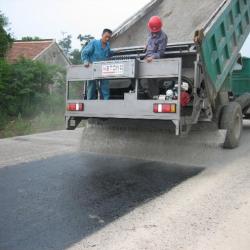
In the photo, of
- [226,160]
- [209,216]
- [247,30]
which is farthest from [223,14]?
[209,216]

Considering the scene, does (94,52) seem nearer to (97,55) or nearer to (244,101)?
(97,55)

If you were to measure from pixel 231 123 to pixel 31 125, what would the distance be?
769 centimetres

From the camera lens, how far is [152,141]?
7855 millimetres

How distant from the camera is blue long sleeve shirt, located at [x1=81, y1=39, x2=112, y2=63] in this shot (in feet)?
24.2

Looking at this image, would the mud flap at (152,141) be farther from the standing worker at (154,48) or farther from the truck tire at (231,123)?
the standing worker at (154,48)

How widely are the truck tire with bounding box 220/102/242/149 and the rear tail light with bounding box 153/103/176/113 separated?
5.97 ft

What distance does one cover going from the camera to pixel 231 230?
13.5ft

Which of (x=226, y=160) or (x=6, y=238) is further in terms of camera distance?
(x=226, y=160)

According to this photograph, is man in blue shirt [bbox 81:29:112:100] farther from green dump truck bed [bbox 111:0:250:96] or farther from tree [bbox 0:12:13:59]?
tree [bbox 0:12:13:59]

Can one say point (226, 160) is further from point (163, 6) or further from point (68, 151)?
point (163, 6)

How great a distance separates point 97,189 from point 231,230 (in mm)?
2049

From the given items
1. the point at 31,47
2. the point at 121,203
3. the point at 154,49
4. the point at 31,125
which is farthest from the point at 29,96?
the point at 31,47

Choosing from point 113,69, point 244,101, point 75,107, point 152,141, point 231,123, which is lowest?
point 152,141

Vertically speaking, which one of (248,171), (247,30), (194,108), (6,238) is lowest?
(6,238)
